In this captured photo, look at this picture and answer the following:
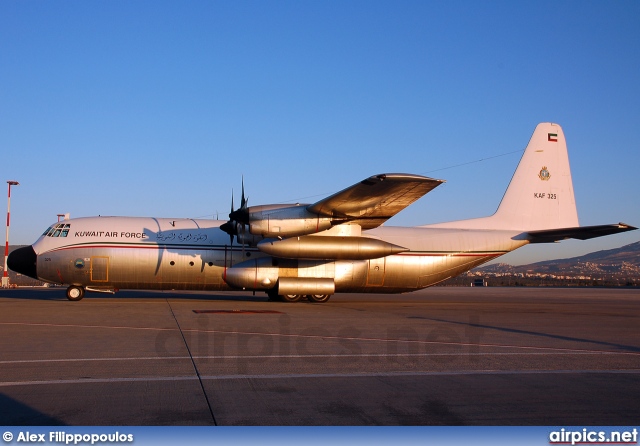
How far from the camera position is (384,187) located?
63.4 feet

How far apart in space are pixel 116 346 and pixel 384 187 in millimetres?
10620

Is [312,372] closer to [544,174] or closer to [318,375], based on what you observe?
[318,375]

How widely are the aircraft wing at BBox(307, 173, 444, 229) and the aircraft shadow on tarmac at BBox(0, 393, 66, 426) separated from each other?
13.2 meters

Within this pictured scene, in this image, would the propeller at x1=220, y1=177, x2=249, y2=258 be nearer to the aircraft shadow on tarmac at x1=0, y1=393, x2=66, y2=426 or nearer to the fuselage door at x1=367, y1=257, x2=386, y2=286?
the fuselage door at x1=367, y1=257, x2=386, y2=286

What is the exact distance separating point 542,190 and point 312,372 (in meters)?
20.9

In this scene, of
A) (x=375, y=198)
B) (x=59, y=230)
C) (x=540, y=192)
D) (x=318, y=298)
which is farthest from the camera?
(x=540, y=192)

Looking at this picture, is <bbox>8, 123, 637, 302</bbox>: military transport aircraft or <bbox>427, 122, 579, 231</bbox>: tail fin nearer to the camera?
<bbox>8, 123, 637, 302</bbox>: military transport aircraft

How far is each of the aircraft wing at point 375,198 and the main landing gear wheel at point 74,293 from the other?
1023 centimetres

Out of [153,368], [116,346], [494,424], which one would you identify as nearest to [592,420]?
[494,424]

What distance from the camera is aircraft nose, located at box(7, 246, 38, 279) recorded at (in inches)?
911

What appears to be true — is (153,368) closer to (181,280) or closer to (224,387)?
(224,387)

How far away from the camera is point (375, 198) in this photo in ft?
67.1

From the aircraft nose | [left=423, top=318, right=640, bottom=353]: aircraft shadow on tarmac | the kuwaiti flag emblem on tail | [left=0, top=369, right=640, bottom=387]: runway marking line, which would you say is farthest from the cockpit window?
the kuwaiti flag emblem on tail

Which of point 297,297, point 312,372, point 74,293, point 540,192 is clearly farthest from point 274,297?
point 312,372
